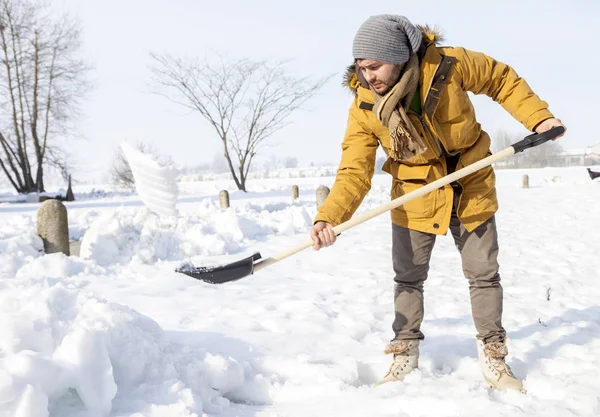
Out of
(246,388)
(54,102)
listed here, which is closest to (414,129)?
(246,388)

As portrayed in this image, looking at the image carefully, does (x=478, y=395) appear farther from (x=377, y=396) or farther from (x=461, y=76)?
(x=461, y=76)

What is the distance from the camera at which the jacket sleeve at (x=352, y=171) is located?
2.45m


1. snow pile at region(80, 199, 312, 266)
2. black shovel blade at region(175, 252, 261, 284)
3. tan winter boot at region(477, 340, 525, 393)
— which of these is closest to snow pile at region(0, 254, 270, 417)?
black shovel blade at region(175, 252, 261, 284)

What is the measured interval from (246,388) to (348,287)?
2.13m

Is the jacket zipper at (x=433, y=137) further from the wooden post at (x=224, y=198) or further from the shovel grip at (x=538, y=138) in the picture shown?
the wooden post at (x=224, y=198)

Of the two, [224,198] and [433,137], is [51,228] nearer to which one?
[433,137]

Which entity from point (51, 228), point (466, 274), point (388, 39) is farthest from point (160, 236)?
point (388, 39)

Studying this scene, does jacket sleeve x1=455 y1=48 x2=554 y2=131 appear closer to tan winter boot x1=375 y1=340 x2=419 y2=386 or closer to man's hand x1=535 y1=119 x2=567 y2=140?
man's hand x1=535 y1=119 x2=567 y2=140

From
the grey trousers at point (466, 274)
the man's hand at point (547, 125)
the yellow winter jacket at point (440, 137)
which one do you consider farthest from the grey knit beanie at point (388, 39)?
the grey trousers at point (466, 274)

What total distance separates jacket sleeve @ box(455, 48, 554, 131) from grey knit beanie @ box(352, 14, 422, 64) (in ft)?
0.85

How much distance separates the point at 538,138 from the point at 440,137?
471 mm

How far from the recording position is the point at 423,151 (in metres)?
→ 2.27

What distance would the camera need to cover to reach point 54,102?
23406mm

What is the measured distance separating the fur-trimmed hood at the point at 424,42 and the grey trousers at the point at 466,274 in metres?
0.74
